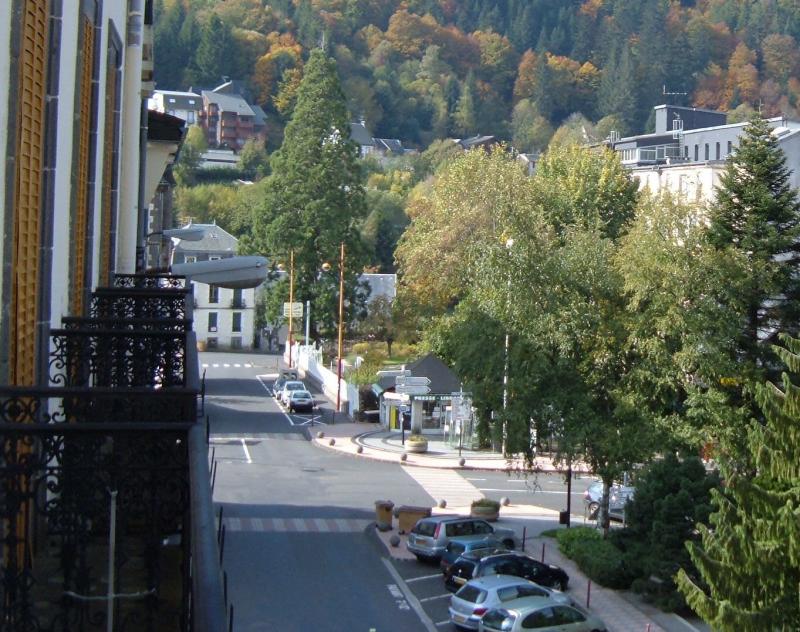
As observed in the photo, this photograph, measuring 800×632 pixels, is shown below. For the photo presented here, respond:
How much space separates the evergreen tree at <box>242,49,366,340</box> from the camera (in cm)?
5469

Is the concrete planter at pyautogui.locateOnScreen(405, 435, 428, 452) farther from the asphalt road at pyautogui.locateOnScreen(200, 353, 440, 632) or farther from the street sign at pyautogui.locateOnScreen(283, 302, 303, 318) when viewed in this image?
the street sign at pyautogui.locateOnScreen(283, 302, 303, 318)

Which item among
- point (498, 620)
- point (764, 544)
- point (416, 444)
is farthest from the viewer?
point (416, 444)

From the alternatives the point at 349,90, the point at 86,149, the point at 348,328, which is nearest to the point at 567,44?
the point at 349,90

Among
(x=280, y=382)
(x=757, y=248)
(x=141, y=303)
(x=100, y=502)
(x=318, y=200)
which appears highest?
(x=318, y=200)

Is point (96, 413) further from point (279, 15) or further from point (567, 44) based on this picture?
point (567, 44)

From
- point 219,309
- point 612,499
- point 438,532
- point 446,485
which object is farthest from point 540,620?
point 219,309

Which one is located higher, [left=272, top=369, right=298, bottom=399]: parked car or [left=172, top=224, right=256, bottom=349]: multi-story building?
[left=172, top=224, right=256, bottom=349]: multi-story building

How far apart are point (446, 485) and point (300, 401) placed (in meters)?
13.2

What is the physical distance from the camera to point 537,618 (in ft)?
61.4

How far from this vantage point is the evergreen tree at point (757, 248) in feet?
84.2

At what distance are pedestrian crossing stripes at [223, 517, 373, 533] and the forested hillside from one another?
108 metres

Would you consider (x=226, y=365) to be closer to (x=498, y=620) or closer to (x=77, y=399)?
(x=498, y=620)

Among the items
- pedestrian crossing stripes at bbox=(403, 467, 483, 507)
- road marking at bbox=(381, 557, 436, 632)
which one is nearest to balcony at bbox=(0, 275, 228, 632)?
road marking at bbox=(381, 557, 436, 632)

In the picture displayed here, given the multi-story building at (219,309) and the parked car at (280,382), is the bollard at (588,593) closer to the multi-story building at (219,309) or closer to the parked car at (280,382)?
the parked car at (280,382)
